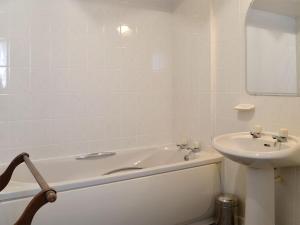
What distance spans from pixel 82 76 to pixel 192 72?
107 cm

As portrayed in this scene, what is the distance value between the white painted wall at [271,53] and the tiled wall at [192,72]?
1.42ft

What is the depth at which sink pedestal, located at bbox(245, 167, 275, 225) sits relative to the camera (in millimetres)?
1683

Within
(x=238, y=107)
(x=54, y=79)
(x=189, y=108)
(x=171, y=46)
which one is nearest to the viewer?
(x=238, y=107)

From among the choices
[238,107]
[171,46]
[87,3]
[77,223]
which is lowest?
[77,223]

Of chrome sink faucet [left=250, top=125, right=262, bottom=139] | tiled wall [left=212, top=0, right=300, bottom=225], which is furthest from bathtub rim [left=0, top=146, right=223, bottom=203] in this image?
chrome sink faucet [left=250, top=125, right=262, bottom=139]

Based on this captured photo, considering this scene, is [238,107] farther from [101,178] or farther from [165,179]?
[101,178]

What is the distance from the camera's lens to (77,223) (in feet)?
5.41

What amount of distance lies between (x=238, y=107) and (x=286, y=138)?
0.50 m

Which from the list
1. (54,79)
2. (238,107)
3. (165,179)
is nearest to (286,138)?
(238,107)

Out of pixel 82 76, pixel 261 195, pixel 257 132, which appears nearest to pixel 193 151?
pixel 257 132

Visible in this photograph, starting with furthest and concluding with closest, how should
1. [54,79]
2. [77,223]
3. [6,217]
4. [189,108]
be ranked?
[189,108], [54,79], [77,223], [6,217]

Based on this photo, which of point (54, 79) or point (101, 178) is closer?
point (101, 178)

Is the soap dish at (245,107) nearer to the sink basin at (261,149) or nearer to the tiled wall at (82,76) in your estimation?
the sink basin at (261,149)

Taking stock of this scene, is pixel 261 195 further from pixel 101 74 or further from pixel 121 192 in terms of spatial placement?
pixel 101 74
